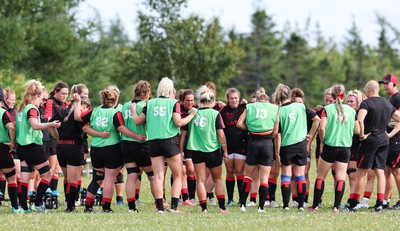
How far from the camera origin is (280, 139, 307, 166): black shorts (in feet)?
42.6

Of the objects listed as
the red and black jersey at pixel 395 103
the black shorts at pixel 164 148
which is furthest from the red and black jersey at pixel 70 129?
the red and black jersey at pixel 395 103

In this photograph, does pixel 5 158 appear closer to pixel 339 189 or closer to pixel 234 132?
pixel 234 132

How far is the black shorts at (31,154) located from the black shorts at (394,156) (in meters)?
6.40

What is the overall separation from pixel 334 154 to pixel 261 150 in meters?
1.33

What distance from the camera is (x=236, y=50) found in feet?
150

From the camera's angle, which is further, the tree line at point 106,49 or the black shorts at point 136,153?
the tree line at point 106,49

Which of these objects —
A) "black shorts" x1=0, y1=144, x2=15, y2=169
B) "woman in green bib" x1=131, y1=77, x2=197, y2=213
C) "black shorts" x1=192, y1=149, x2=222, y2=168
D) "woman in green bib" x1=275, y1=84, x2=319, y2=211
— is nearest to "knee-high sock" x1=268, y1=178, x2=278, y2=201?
"woman in green bib" x1=275, y1=84, x2=319, y2=211

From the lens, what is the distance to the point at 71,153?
41.6ft

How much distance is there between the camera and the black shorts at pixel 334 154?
13.1m

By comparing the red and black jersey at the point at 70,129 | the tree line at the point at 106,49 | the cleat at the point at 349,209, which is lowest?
the cleat at the point at 349,209

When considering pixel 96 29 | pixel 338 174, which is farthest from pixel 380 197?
pixel 96 29

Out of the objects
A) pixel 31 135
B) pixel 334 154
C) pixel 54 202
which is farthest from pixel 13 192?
pixel 334 154

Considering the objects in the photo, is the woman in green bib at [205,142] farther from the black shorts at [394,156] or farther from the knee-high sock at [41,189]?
the black shorts at [394,156]

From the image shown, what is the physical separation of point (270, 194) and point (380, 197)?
7.57 feet
